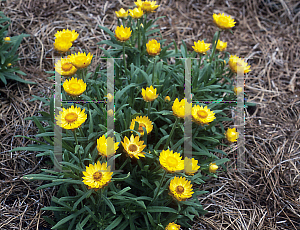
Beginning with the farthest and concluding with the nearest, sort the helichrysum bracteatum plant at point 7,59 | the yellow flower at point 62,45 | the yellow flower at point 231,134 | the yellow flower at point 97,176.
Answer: the helichrysum bracteatum plant at point 7,59, the yellow flower at point 231,134, the yellow flower at point 62,45, the yellow flower at point 97,176

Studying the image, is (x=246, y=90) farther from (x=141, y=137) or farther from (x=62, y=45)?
(x=62, y=45)

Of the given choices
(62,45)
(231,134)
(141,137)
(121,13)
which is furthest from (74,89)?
(231,134)

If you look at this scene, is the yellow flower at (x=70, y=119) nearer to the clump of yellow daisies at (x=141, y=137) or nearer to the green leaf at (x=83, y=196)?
the clump of yellow daisies at (x=141, y=137)

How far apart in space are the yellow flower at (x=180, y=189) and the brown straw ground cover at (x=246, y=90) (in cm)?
42

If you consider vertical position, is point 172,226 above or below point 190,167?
below

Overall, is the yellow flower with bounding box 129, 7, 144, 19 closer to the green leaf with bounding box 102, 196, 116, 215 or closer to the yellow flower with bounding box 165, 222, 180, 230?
the green leaf with bounding box 102, 196, 116, 215

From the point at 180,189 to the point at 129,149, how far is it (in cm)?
38

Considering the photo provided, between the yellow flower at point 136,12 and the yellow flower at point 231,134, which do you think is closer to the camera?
the yellow flower at point 231,134

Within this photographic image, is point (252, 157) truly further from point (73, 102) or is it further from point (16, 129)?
point (16, 129)

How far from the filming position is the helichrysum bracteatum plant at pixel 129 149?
1.63 meters

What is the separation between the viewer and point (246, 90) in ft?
9.33

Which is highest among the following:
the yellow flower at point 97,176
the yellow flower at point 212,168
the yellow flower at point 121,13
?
the yellow flower at point 121,13

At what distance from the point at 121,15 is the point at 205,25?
4.48 ft

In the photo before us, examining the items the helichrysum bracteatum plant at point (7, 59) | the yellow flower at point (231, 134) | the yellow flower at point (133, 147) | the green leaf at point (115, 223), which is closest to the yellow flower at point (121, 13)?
the helichrysum bracteatum plant at point (7, 59)
